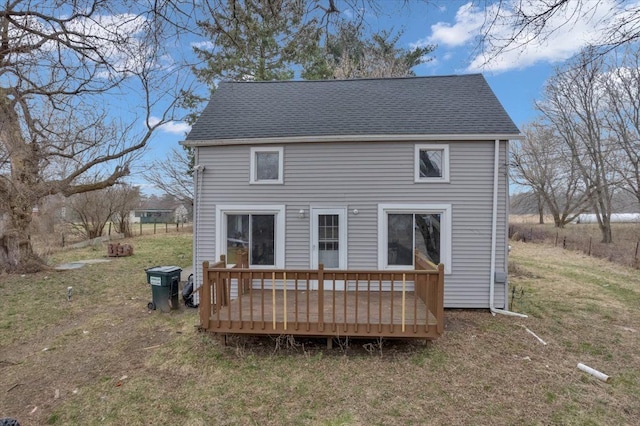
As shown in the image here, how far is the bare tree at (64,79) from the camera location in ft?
10.1

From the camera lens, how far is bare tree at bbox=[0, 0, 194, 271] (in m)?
3.08

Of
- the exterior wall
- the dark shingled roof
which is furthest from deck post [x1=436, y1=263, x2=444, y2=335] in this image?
the dark shingled roof

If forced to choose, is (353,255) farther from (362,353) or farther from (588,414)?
(588,414)

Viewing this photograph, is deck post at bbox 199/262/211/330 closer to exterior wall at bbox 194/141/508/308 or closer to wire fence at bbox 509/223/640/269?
exterior wall at bbox 194/141/508/308

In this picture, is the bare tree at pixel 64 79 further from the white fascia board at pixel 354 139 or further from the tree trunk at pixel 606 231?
the tree trunk at pixel 606 231

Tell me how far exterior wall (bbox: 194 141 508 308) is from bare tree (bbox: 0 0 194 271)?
231cm

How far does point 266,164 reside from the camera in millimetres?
7078

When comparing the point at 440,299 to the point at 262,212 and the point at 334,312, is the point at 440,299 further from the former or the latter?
the point at 262,212

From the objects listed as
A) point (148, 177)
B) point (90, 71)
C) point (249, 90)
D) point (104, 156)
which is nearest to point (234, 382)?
point (90, 71)

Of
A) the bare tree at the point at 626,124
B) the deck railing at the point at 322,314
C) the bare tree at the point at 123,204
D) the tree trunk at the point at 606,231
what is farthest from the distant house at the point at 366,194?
the tree trunk at the point at 606,231

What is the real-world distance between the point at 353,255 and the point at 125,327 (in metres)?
4.41

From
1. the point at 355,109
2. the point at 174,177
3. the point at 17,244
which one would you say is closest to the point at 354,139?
the point at 355,109

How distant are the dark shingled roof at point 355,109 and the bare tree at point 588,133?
524 inches

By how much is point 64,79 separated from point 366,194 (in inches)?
207
